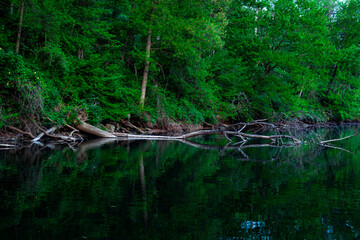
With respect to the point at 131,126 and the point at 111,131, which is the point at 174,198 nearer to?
the point at 111,131

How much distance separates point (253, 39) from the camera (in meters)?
30.5

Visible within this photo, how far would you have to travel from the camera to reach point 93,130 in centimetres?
1780

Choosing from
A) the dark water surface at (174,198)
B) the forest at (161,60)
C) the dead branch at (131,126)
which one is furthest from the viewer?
the dead branch at (131,126)

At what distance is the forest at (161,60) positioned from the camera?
16.1m

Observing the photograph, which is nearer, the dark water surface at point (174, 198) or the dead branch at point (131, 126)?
the dark water surface at point (174, 198)

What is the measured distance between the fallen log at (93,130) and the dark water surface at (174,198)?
6484 mm

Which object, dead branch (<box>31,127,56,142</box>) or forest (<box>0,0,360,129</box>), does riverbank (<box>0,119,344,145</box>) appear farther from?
forest (<box>0,0,360,129</box>)

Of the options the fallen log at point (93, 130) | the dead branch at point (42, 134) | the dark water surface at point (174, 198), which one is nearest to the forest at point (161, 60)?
the dead branch at point (42, 134)

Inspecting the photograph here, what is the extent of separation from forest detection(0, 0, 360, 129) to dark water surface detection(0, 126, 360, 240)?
19.8 ft

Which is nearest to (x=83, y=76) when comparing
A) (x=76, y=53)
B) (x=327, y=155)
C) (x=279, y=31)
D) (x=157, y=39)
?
(x=76, y=53)

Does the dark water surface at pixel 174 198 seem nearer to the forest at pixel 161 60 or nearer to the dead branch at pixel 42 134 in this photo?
the dead branch at pixel 42 134

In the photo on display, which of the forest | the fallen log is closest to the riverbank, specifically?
the fallen log

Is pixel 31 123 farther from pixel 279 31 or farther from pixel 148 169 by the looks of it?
pixel 279 31

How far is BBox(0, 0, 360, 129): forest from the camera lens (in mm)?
16125
